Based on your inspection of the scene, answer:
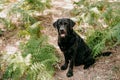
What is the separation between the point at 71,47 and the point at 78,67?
47cm

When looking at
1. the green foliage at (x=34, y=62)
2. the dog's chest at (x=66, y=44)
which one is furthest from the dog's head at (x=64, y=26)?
the green foliage at (x=34, y=62)

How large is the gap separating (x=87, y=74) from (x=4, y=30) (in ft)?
9.70

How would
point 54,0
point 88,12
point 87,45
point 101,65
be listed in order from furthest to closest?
1. point 54,0
2. point 88,12
3. point 87,45
4. point 101,65

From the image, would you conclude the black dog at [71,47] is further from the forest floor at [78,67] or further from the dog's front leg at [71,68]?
the forest floor at [78,67]

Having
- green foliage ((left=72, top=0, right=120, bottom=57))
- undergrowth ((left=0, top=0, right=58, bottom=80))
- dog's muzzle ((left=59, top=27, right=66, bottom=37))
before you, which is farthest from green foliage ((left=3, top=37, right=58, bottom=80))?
green foliage ((left=72, top=0, right=120, bottom=57))

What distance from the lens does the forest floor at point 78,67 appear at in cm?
554

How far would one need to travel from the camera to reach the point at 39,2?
25.6 ft

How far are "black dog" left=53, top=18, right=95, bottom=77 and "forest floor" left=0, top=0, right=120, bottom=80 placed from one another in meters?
0.13

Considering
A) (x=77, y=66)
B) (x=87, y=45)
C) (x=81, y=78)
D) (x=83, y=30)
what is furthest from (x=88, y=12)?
(x=81, y=78)

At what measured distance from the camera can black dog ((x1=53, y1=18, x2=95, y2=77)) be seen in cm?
577

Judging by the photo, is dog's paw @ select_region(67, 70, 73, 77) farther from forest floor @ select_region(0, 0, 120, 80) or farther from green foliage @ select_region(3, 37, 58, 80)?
green foliage @ select_region(3, 37, 58, 80)

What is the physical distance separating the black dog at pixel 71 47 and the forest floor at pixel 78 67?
0.13 metres

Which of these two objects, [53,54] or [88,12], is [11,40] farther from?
[88,12]

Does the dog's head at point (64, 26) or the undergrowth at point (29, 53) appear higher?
the dog's head at point (64, 26)
